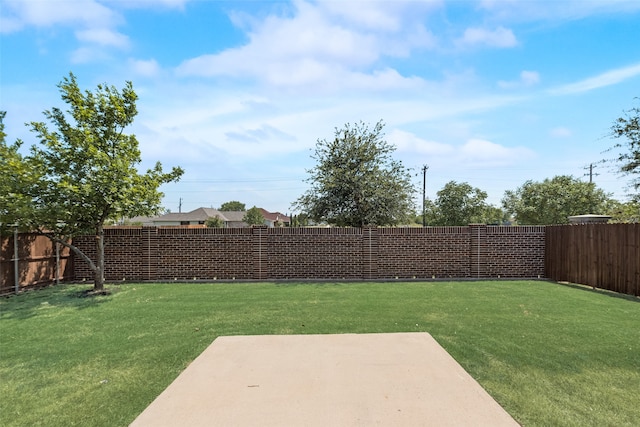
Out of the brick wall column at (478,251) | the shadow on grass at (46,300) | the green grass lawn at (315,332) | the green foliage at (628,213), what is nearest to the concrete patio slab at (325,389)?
the green grass lawn at (315,332)

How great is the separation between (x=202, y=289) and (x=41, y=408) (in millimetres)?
6404

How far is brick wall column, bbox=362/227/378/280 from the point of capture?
11375 millimetres

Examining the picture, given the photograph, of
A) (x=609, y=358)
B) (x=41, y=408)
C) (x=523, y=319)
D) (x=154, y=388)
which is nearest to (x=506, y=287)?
(x=523, y=319)

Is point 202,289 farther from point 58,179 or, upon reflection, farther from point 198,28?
point 198,28

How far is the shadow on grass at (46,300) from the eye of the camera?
7.21 metres

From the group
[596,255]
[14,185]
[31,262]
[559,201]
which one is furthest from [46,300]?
[559,201]

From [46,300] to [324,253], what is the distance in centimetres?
728

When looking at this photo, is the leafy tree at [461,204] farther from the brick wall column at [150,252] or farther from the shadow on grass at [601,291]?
the brick wall column at [150,252]

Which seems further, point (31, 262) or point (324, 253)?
point (324, 253)

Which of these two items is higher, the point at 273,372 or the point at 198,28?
the point at 198,28

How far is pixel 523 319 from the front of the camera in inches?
242

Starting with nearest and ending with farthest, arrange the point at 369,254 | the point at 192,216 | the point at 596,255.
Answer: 1. the point at 596,255
2. the point at 369,254
3. the point at 192,216

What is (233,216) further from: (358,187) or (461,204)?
(358,187)

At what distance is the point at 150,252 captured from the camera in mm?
11289
